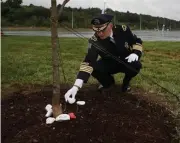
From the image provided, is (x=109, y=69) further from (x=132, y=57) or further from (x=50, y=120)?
(x=50, y=120)

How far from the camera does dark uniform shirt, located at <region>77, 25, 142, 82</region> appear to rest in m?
3.75

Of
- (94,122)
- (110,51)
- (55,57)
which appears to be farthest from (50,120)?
(110,51)

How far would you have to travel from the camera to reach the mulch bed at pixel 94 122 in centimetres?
301

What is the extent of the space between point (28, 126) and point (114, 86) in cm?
190

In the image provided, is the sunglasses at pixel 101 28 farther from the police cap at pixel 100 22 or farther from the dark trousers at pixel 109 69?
the dark trousers at pixel 109 69

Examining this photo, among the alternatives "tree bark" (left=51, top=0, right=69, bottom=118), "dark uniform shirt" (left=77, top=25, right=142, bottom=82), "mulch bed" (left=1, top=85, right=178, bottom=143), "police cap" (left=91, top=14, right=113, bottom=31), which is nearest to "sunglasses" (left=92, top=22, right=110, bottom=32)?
"police cap" (left=91, top=14, right=113, bottom=31)

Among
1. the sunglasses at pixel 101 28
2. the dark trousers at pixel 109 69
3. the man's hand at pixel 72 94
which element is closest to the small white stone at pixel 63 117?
the man's hand at pixel 72 94

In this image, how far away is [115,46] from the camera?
4004 mm

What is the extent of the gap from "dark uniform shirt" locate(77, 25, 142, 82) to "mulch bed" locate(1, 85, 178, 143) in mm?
404

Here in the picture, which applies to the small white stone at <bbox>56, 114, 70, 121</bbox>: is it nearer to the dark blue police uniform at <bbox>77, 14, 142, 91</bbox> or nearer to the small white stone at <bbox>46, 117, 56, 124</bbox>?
the small white stone at <bbox>46, 117, 56, 124</bbox>

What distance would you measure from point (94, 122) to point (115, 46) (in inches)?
43.1

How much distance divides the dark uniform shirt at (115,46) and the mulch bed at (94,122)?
0.40m

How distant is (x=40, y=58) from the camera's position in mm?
8367

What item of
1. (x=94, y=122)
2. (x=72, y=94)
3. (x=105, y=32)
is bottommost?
(x=94, y=122)
